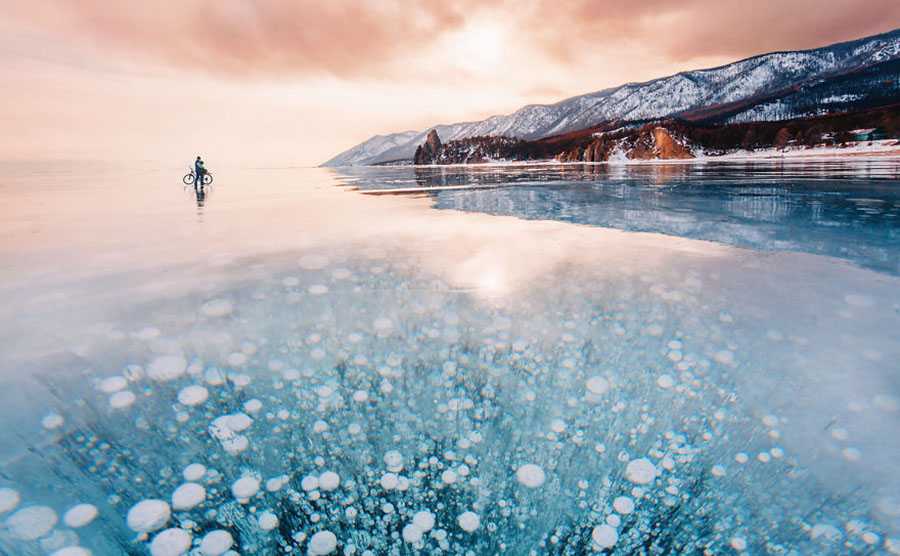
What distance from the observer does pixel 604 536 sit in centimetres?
198

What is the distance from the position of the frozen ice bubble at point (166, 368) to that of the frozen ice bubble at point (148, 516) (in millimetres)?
1386

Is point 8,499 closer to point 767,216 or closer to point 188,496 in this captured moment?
point 188,496

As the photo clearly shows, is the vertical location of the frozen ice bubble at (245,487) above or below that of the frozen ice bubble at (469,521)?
above

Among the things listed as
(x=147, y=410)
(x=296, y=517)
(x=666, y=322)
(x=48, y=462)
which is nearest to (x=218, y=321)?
(x=147, y=410)

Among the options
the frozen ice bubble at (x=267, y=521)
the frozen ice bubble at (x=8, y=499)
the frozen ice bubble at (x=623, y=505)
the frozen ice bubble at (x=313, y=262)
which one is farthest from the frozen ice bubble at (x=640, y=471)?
the frozen ice bubble at (x=313, y=262)

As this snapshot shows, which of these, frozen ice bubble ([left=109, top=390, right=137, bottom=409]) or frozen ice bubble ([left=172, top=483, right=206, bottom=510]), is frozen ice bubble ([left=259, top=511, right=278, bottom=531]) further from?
frozen ice bubble ([left=109, top=390, right=137, bottom=409])

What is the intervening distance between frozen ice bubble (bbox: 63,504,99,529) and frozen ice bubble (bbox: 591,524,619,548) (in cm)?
238

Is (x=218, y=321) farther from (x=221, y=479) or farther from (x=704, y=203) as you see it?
(x=704, y=203)

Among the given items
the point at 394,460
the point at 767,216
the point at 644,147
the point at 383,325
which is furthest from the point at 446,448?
the point at 644,147

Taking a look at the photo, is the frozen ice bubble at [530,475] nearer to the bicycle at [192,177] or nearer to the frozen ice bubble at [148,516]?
the frozen ice bubble at [148,516]

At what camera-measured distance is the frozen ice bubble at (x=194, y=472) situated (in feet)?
7.61

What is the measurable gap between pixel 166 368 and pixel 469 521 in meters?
2.83

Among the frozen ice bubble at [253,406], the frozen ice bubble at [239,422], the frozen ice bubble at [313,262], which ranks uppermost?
the frozen ice bubble at [313,262]

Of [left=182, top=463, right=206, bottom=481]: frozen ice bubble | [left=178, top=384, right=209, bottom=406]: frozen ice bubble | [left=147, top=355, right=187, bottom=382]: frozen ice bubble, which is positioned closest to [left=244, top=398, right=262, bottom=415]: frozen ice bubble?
[left=178, top=384, right=209, bottom=406]: frozen ice bubble
